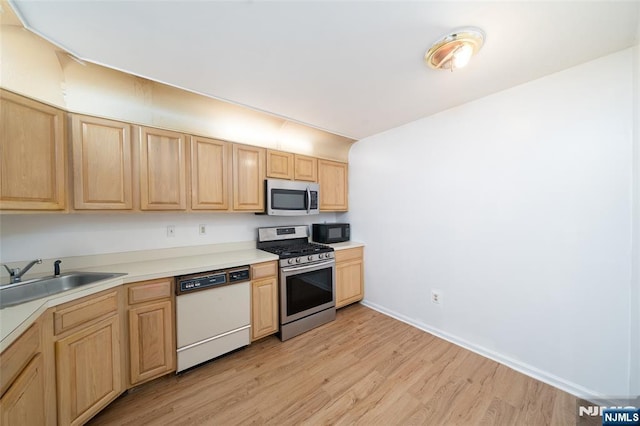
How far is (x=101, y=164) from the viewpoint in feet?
5.55

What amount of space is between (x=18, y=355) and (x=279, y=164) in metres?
2.27

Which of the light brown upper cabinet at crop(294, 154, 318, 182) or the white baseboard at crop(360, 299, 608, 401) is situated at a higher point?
the light brown upper cabinet at crop(294, 154, 318, 182)

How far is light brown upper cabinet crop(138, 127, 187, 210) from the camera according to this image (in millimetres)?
1857

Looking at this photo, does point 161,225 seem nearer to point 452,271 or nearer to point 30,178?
point 30,178

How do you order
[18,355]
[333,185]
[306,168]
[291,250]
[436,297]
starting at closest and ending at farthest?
[18,355] < [436,297] < [291,250] < [306,168] < [333,185]

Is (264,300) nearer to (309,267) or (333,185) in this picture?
(309,267)

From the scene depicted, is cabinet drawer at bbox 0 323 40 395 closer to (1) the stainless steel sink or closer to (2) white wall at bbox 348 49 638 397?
(1) the stainless steel sink

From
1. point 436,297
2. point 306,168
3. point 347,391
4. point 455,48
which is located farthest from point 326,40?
point 436,297

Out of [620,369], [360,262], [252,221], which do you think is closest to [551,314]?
[620,369]

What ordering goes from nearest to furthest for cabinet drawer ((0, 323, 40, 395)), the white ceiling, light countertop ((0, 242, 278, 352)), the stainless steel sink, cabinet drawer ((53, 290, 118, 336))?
cabinet drawer ((0, 323, 40, 395))
light countertop ((0, 242, 278, 352))
the white ceiling
cabinet drawer ((53, 290, 118, 336))
the stainless steel sink

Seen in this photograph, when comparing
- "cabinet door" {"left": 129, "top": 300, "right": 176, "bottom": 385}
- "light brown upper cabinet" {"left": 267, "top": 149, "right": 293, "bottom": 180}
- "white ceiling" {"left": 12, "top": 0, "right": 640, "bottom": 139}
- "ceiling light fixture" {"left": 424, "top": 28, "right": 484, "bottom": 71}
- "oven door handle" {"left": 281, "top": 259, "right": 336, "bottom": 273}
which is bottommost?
"cabinet door" {"left": 129, "top": 300, "right": 176, "bottom": 385}

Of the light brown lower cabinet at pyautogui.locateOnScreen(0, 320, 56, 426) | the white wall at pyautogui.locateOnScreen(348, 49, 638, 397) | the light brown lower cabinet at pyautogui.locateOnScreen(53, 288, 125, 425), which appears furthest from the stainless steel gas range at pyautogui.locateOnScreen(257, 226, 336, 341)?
the light brown lower cabinet at pyautogui.locateOnScreen(0, 320, 56, 426)

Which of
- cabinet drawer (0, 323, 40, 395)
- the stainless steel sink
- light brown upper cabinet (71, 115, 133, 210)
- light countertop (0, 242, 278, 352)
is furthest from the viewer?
light brown upper cabinet (71, 115, 133, 210)

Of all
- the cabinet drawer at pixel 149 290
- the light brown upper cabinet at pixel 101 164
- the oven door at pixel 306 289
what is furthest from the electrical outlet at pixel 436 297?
the light brown upper cabinet at pixel 101 164
